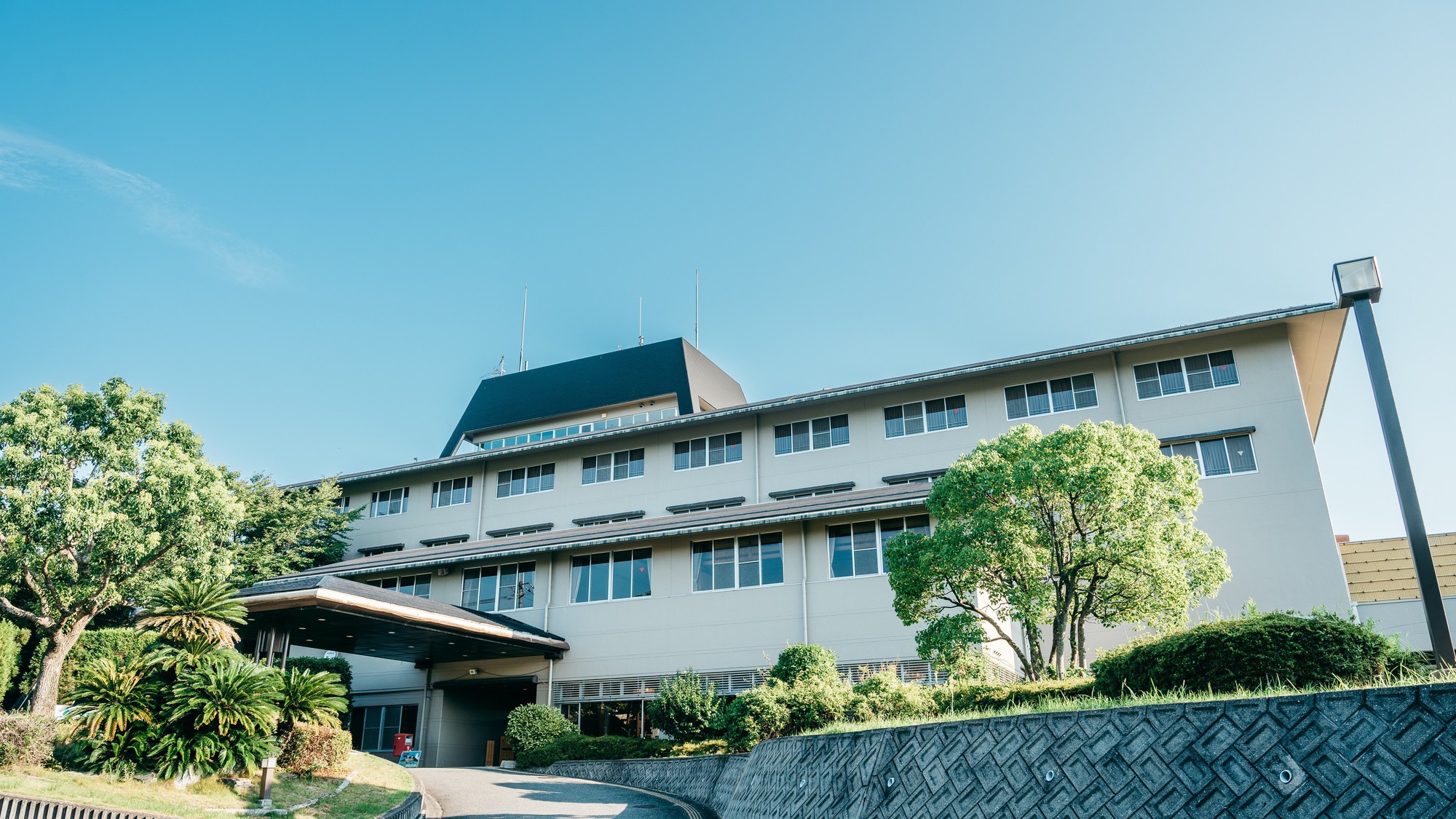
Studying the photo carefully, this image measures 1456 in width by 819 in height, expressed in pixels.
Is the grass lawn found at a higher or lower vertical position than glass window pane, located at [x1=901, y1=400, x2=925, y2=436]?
lower

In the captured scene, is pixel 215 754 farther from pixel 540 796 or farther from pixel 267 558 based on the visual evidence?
pixel 267 558

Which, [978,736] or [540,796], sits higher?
[978,736]

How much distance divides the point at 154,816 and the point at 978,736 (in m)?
9.50

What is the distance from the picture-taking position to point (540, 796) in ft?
52.2

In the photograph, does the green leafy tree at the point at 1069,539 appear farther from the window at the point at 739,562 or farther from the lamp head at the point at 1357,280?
the window at the point at 739,562

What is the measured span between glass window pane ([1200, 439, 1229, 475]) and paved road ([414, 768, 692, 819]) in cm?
1874

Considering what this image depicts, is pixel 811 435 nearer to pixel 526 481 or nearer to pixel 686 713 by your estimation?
pixel 526 481

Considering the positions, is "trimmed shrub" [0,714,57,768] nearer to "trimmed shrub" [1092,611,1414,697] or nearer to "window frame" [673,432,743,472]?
"trimmed shrub" [1092,611,1414,697]

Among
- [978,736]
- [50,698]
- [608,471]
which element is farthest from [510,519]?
[978,736]

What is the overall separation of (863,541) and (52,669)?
20.0 m

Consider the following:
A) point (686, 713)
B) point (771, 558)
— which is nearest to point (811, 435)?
point (771, 558)

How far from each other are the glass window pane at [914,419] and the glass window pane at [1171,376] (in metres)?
7.33

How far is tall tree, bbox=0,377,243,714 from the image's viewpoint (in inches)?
880

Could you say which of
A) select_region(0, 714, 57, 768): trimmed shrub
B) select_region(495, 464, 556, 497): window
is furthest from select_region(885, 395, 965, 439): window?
select_region(0, 714, 57, 768): trimmed shrub
